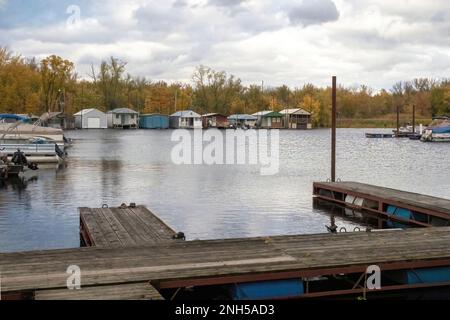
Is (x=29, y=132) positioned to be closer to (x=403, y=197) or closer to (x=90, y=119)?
(x=403, y=197)

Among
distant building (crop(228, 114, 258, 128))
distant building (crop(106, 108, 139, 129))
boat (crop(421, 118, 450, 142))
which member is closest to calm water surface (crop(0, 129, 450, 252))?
boat (crop(421, 118, 450, 142))

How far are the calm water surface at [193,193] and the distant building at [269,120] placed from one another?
257 ft

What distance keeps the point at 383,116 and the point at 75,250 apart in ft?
474

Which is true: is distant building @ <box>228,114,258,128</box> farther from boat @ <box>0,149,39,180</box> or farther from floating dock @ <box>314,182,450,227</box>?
floating dock @ <box>314,182,450,227</box>

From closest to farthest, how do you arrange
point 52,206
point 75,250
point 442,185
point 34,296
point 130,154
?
point 34,296
point 75,250
point 52,206
point 442,185
point 130,154

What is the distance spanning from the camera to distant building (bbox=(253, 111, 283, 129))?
123 meters

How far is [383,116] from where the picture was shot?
147500mm

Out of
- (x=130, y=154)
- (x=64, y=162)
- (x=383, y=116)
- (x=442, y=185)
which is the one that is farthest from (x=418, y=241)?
(x=383, y=116)

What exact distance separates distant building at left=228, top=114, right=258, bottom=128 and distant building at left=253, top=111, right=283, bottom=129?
1263 mm

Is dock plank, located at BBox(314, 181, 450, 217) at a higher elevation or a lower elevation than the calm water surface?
higher

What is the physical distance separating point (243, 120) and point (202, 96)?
16.3 meters

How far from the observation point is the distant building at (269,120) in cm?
12312

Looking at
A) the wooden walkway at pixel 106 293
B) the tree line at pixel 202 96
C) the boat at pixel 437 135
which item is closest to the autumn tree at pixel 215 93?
the tree line at pixel 202 96

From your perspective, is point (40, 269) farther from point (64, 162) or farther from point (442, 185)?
point (64, 162)
